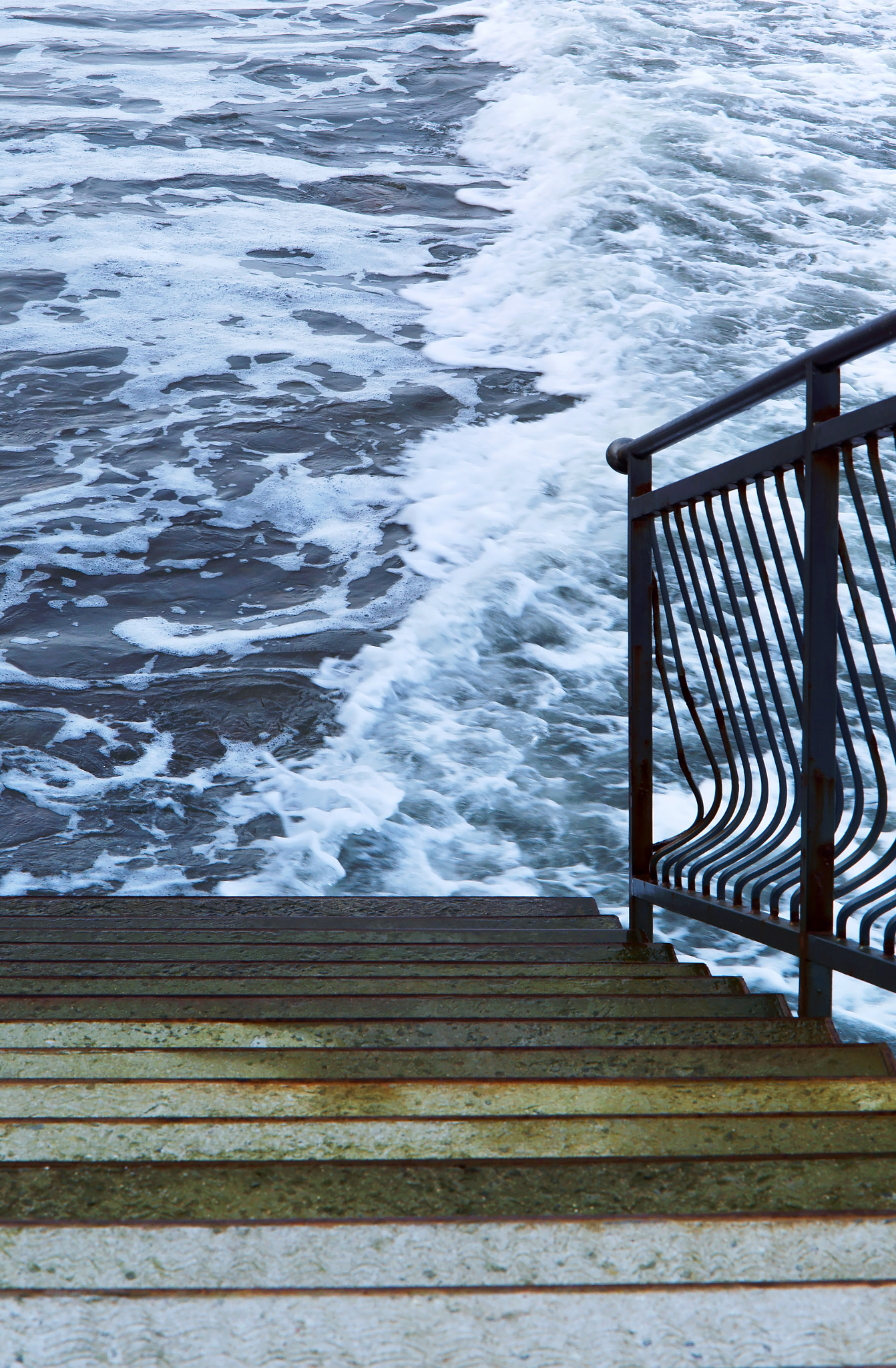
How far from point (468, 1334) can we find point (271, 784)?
4.50 meters

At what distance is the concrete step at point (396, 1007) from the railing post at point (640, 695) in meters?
0.83

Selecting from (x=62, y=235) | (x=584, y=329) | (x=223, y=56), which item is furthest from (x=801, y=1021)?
(x=223, y=56)

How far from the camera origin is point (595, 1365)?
1.02 m

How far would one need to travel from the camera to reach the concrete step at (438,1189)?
1.33 meters

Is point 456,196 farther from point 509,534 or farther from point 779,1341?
point 779,1341

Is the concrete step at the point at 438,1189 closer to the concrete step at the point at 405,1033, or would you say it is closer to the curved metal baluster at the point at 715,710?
the concrete step at the point at 405,1033

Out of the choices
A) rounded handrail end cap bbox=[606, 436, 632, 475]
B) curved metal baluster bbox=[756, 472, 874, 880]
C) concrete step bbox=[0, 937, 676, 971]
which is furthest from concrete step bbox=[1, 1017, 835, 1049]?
rounded handrail end cap bbox=[606, 436, 632, 475]

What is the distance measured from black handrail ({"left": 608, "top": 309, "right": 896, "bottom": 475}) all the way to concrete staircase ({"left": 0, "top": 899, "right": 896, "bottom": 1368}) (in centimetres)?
118

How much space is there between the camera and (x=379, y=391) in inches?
384

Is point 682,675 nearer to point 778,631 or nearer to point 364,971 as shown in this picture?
point 778,631

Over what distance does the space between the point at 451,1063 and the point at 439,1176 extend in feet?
2.08

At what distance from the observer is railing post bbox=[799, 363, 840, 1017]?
2129 mm

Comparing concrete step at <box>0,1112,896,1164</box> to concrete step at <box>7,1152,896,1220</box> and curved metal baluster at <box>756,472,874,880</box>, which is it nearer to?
concrete step at <box>7,1152,896,1220</box>

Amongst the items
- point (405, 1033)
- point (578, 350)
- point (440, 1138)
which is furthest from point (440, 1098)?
point (578, 350)
